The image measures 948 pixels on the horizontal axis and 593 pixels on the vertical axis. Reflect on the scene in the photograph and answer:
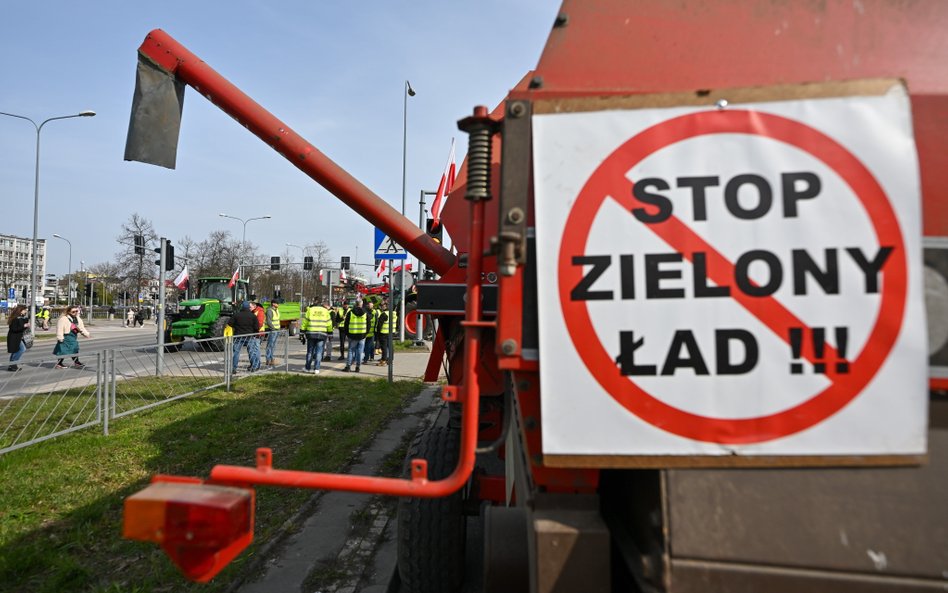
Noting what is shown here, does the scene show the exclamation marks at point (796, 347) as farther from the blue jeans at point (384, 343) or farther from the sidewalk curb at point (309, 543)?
the blue jeans at point (384, 343)

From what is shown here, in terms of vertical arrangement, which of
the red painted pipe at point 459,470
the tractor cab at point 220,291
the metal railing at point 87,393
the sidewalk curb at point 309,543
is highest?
the tractor cab at point 220,291

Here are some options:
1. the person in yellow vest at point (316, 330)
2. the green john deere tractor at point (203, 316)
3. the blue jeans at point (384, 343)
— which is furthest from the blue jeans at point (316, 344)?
the green john deere tractor at point (203, 316)

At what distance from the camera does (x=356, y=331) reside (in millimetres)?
13016

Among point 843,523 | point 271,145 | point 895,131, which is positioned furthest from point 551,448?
point 271,145

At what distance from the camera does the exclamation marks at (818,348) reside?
1336mm

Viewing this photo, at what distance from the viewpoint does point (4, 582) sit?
321cm

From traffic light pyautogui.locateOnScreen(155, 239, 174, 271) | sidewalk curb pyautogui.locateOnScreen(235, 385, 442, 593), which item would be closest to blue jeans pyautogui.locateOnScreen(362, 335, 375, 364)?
traffic light pyautogui.locateOnScreen(155, 239, 174, 271)

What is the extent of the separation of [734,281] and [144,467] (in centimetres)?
586

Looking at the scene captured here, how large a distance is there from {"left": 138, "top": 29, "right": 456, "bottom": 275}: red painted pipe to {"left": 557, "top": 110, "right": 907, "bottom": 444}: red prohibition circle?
6.36 ft

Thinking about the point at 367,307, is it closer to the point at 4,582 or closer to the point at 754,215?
the point at 4,582

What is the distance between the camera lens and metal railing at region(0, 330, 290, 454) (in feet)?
21.1

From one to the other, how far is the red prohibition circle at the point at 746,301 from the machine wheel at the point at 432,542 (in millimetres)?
1668

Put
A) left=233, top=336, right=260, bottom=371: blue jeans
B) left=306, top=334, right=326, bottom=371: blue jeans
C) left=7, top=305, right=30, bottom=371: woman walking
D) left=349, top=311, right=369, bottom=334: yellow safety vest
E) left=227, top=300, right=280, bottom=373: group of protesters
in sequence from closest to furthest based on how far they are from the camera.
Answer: left=233, top=336, right=260, bottom=371: blue jeans, left=227, top=300, right=280, bottom=373: group of protesters, left=306, top=334, right=326, bottom=371: blue jeans, left=349, top=311, right=369, bottom=334: yellow safety vest, left=7, top=305, right=30, bottom=371: woman walking

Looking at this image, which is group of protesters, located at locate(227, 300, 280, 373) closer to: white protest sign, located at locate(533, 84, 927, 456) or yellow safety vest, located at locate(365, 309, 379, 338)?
yellow safety vest, located at locate(365, 309, 379, 338)
